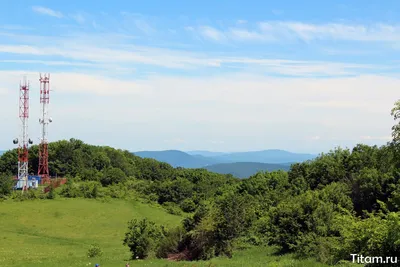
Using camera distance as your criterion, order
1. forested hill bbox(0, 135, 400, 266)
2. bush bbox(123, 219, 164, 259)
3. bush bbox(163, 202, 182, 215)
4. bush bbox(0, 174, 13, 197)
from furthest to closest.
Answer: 1. bush bbox(163, 202, 182, 215)
2. bush bbox(0, 174, 13, 197)
3. bush bbox(123, 219, 164, 259)
4. forested hill bbox(0, 135, 400, 266)

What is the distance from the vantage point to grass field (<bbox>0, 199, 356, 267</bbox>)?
3942cm

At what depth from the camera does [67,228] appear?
61.5 metres

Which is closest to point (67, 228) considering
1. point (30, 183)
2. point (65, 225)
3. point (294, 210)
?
point (65, 225)

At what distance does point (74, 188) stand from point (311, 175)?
43.5 meters

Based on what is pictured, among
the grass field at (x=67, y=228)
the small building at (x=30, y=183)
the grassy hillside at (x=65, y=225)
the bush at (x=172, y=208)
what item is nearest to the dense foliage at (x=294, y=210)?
the bush at (x=172, y=208)

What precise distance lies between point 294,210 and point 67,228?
38437mm

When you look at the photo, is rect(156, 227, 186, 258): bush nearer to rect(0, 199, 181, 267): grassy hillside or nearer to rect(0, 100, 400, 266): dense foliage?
rect(0, 100, 400, 266): dense foliage

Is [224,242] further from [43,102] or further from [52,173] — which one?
[52,173]

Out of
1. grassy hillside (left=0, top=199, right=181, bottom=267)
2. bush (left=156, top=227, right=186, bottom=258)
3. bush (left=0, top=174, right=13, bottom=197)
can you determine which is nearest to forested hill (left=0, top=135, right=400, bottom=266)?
bush (left=156, top=227, right=186, bottom=258)

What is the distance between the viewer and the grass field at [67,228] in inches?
1552

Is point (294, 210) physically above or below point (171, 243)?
above

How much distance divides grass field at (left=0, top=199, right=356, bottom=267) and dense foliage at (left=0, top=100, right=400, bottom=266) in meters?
2.37

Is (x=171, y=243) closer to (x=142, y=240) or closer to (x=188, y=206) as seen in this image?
(x=142, y=240)

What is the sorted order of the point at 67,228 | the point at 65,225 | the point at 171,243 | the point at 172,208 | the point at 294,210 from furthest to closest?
the point at 172,208, the point at 65,225, the point at 67,228, the point at 171,243, the point at 294,210
